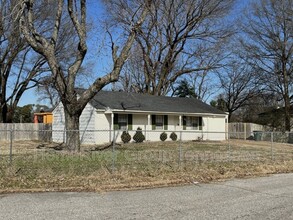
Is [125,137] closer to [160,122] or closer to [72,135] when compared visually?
[160,122]

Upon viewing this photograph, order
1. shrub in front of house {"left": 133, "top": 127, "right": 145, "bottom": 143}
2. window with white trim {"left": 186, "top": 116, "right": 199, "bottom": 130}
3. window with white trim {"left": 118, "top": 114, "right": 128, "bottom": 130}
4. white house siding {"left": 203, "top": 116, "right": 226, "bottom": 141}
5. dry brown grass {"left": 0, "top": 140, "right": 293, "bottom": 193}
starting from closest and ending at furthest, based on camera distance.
Answer: dry brown grass {"left": 0, "top": 140, "right": 293, "bottom": 193}
shrub in front of house {"left": 133, "top": 127, "right": 145, "bottom": 143}
window with white trim {"left": 118, "top": 114, "right": 128, "bottom": 130}
window with white trim {"left": 186, "top": 116, "right": 199, "bottom": 130}
white house siding {"left": 203, "top": 116, "right": 226, "bottom": 141}

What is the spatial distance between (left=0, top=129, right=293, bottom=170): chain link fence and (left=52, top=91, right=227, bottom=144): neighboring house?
15 centimetres

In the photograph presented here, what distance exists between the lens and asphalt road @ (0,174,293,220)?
6734 millimetres

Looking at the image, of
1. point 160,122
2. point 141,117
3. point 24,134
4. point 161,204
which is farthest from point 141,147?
point 24,134

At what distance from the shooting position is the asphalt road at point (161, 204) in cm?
673

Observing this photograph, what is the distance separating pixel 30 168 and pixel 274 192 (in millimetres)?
7160

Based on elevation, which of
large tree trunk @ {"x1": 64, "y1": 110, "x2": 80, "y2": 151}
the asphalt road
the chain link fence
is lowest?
the asphalt road

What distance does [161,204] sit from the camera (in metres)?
7.68

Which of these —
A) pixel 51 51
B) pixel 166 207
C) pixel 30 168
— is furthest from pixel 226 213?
pixel 51 51

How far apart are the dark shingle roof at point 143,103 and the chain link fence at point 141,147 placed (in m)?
1.96

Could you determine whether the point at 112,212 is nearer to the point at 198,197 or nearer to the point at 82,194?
the point at 82,194

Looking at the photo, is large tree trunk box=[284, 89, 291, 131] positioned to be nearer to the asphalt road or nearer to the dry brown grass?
the dry brown grass

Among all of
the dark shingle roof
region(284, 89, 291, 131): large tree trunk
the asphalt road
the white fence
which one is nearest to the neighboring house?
the dark shingle roof

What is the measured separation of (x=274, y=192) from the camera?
9.32 m
